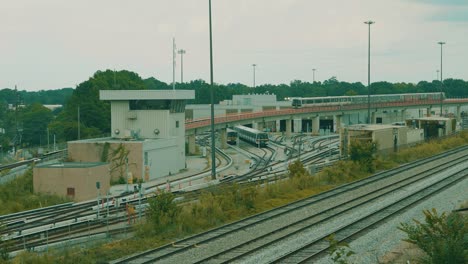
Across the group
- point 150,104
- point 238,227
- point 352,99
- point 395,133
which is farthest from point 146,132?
point 352,99

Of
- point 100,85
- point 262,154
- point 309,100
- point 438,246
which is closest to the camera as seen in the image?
point 438,246

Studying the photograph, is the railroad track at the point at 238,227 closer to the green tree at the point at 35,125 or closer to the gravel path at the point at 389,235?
the gravel path at the point at 389,235

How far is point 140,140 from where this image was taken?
5166cm

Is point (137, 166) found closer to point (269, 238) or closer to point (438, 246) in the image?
point (269, 238)

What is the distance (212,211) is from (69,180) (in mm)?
14911

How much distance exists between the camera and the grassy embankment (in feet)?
71.0

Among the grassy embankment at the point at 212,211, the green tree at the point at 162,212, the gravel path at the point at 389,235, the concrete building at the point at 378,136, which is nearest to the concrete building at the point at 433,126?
the concrete building at the point at 378,136

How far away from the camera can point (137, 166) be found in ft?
158

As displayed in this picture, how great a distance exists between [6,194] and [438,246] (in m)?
29.2

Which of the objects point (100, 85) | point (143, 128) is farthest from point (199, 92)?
point (143, 128)

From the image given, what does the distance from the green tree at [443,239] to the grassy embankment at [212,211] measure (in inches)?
370

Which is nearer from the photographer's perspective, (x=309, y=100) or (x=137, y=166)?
(x=137, y=166)

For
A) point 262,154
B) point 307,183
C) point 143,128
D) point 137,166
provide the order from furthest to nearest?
point 262,154, point 143,128, point 137,166, point 307,183

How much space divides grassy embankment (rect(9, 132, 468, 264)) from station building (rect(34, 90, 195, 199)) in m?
14.0
